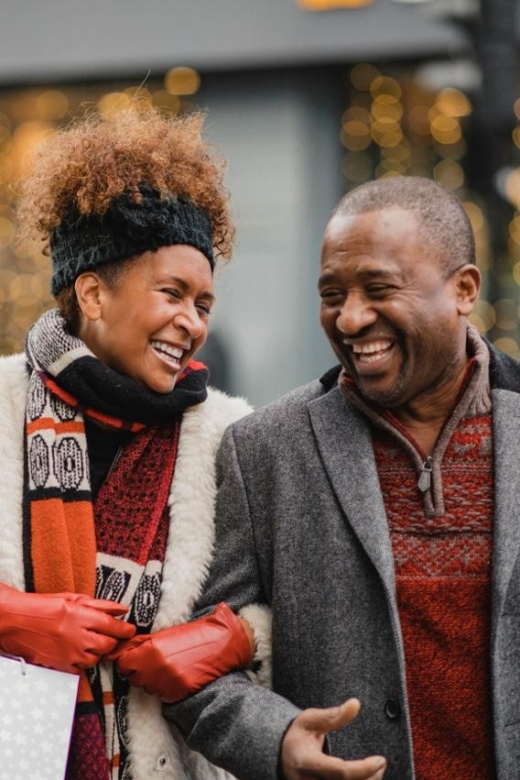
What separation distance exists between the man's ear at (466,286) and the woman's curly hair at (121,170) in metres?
0.74

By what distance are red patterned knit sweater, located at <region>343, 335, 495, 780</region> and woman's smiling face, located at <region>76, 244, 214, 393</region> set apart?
2.14 feet

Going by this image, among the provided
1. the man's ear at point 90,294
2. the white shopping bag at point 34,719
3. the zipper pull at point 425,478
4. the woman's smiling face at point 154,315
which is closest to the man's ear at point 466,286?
the zipper pull at point 425,478

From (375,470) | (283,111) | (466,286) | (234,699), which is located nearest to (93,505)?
(234,699)

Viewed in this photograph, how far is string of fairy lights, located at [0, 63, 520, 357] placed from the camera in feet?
28.7

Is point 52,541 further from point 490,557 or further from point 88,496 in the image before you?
point 490,557

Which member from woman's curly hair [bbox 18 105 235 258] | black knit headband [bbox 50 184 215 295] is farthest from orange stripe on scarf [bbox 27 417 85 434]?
woman's curly hair [bbox 18 105 235 258]

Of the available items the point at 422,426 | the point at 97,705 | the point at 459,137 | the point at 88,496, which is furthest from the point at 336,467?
the point at 459,137

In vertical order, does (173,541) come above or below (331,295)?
below

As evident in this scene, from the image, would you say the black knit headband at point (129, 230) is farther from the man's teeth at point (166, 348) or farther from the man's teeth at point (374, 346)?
the man's teeth at point (374, 346)

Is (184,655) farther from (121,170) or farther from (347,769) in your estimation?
(121,170)

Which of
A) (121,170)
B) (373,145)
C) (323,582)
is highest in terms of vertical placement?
(373,145)

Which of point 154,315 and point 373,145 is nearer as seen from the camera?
point 154,315

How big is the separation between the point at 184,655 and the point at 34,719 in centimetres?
38

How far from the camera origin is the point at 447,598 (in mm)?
2857
